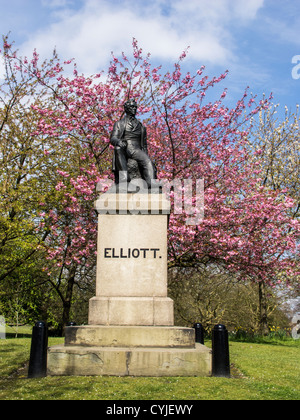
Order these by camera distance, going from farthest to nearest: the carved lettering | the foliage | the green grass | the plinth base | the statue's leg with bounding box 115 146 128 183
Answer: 1. the foliage
2. the statue's leg with bounding box 115 146 128 183
3. the carved lettering
4. the plinth base
5. the green grass

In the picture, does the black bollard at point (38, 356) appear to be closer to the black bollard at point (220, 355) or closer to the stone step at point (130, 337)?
the stone step at point (130, 337)

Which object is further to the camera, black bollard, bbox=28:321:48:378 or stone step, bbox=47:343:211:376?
black bollard, bbox=28:321:48:378

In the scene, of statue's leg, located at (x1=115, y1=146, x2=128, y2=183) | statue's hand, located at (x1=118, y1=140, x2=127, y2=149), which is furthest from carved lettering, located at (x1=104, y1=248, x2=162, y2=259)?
statue's hand, located at (x1=118, y1=140, x2=127, y2=149)

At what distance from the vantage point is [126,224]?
7855 millimetres

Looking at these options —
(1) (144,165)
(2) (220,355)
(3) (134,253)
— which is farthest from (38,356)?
(1) (144,165)

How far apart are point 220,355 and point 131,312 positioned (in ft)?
5.67

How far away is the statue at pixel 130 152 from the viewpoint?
8422 millimetres

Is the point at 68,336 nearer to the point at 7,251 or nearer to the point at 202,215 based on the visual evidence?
the point at 202,215

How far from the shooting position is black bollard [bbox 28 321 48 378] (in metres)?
6.53

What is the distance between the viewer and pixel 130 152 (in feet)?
28.3

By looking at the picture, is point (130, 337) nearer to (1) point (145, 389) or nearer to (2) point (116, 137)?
(1) point (145, 389)

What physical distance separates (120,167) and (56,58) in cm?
1290

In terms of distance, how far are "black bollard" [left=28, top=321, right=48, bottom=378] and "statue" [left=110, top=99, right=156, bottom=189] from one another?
335cm

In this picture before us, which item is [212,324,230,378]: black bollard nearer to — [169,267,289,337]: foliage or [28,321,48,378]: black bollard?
[28,321,48,378]: black bollard
